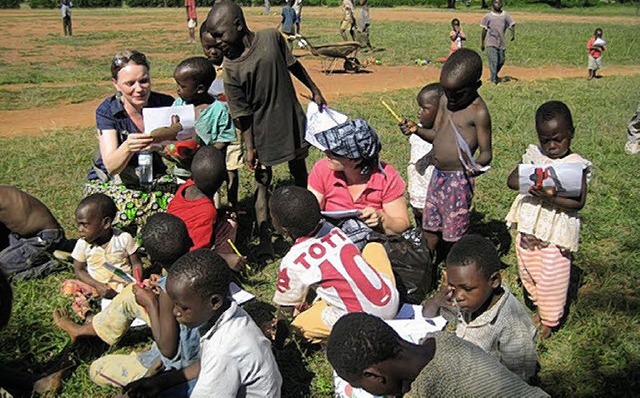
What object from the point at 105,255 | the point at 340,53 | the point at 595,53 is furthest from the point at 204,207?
the point at 595,53

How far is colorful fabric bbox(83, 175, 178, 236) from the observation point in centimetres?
488

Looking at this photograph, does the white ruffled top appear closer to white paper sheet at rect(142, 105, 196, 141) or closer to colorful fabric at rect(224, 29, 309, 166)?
colorful fabric at rect(224, 29, 309, 166)

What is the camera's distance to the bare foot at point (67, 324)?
3801 mm

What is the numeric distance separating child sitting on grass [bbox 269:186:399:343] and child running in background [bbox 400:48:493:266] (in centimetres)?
77

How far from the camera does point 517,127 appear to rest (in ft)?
Answer: 27.9

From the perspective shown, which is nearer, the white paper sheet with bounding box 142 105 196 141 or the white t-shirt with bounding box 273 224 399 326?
the white t-shirt with bounding box 273 224 399 326

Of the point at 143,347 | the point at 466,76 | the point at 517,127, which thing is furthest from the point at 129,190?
the point at 517,127

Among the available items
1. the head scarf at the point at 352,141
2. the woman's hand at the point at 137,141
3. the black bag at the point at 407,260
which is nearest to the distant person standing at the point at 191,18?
the woman's hand at the point at 137,141

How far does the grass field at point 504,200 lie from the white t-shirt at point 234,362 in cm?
67

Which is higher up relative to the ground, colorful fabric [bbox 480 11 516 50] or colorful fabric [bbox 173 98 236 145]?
colorful fabric [bbox 480 11 516 50]

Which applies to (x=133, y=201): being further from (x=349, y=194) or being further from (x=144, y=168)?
(x=349, y=194)

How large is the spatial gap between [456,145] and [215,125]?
2.00 meters

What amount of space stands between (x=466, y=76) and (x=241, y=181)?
131 inches

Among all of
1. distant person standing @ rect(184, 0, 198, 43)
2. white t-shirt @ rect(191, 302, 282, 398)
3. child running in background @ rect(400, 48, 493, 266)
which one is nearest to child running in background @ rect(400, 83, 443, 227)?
child running in background @ rect(400, 48, 493, 266)
